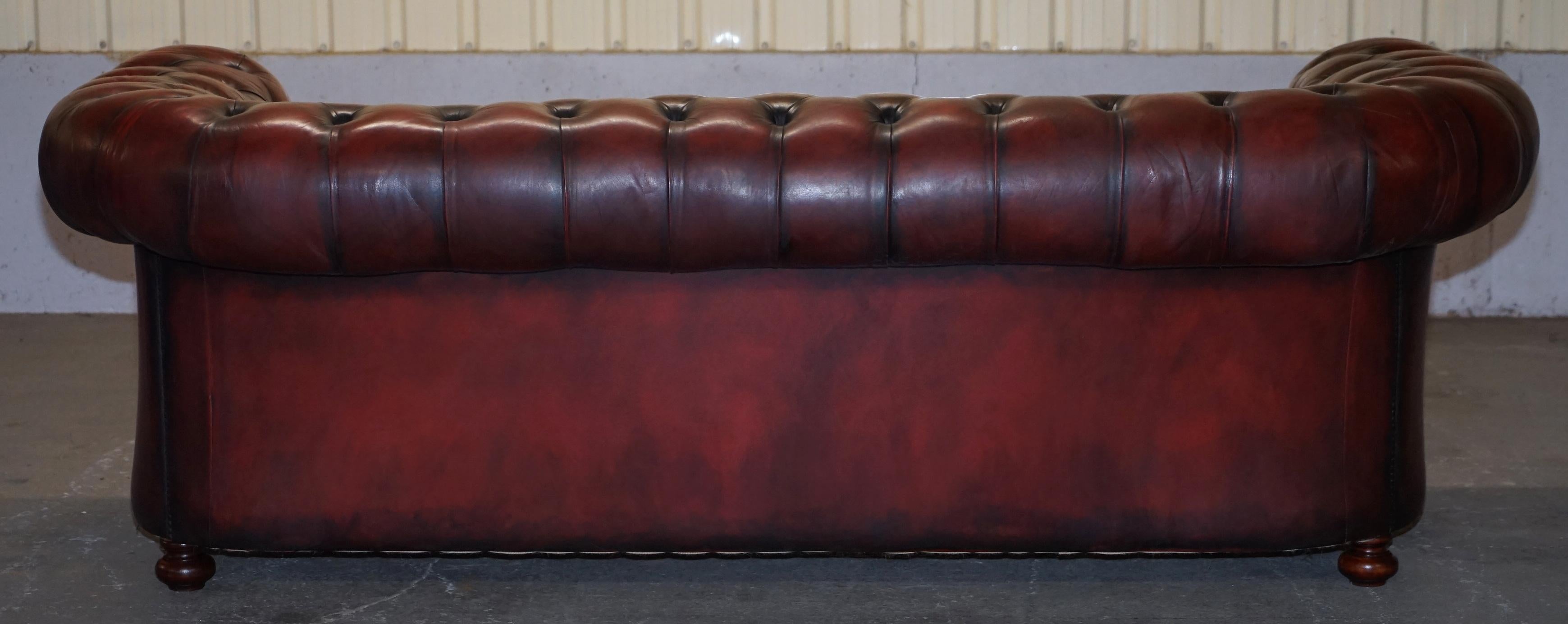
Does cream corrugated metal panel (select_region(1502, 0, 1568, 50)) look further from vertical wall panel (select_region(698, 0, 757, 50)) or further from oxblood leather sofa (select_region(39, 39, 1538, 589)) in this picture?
oxblood leather sofa (select_region(39, 39, 1538, 589))

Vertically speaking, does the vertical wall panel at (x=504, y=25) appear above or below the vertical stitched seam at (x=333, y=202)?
Result: above

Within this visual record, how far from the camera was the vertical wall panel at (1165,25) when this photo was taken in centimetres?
452

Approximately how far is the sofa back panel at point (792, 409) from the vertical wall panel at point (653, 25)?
279 centimetres

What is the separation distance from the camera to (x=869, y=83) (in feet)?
15.1

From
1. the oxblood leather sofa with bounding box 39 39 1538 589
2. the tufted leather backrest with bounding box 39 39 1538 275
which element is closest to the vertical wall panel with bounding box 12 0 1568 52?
the oxblood leather sofa with bounding box 39 39 1538 589

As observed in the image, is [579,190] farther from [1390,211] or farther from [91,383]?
[91,383]

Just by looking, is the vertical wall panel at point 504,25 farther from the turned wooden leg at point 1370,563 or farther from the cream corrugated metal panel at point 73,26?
the turned wooden leg at point 1370,563

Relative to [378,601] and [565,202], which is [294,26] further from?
[565,202]

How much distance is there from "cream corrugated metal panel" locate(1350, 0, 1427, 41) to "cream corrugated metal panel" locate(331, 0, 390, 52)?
3375 millimetres

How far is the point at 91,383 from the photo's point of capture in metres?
3.64

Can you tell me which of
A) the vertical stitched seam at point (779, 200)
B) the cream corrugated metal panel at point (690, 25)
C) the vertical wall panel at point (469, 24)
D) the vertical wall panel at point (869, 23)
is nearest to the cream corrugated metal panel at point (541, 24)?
the vertical wall panel at point (869, 23)

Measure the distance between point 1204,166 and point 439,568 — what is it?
4.51 ft

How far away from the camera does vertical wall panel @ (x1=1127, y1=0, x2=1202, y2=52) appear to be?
452cm

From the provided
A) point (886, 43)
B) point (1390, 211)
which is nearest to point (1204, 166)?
point (1390, 211)
